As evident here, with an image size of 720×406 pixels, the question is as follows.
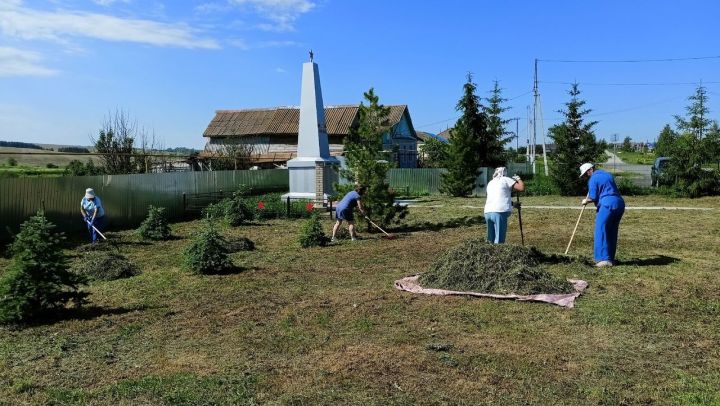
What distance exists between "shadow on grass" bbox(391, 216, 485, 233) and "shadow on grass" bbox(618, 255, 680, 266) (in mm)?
5739

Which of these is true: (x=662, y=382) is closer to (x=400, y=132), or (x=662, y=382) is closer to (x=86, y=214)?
(x=86, y=214)

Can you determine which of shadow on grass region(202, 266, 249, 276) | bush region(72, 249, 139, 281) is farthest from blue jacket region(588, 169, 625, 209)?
bush region(72, 249, 139, 281)

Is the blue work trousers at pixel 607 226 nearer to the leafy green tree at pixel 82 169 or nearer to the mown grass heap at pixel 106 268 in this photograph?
the mown grass heap at pixel 106 268

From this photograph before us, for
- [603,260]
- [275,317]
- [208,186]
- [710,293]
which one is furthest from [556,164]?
[275,317]

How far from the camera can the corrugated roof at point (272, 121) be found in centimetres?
3894

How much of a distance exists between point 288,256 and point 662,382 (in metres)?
7.32

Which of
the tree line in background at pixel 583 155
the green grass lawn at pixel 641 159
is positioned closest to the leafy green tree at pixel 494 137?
the tree line in background at pixel 583 155

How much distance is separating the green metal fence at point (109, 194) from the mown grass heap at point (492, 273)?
1033cm

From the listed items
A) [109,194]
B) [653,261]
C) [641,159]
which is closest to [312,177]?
[109,194]

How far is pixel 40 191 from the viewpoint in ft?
47.2

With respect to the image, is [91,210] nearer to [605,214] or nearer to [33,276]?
[33,276]

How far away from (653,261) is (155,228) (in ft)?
34.5

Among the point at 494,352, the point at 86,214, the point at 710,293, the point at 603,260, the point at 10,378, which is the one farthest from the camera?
the point at 86,214

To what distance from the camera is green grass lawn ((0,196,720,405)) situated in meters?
4.38
